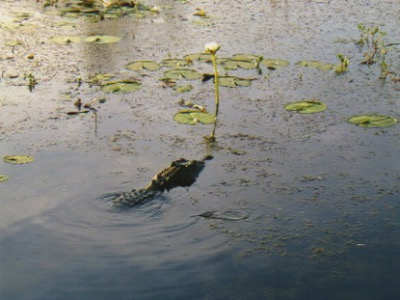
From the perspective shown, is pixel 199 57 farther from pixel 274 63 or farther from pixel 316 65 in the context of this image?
pixel 316 65

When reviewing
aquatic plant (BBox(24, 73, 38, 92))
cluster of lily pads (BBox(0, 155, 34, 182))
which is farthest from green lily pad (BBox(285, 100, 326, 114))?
aquatic plant (BBox(24, 73, 38, 92))

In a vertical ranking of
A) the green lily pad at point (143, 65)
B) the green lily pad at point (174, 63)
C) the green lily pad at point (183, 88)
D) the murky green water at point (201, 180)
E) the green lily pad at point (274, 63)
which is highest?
the green lily pad at point (274, 63)

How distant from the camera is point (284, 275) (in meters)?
3.23

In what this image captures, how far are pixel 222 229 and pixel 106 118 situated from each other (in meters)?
1.74

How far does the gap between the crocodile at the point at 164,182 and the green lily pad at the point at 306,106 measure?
1173 millimetres

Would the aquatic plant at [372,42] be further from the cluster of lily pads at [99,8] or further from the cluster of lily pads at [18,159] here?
the cluster of lily pads at [18,159]

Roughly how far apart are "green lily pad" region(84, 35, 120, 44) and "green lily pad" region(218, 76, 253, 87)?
1.60m

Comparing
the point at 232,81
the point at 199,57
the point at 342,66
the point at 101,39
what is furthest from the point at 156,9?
the point at 342,66

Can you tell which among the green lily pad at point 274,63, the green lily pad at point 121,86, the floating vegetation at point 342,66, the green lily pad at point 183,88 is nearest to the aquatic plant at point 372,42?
the floating vegetation at point 342,66

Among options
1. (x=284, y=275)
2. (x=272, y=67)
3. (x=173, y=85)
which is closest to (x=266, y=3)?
(x=272, y=67)

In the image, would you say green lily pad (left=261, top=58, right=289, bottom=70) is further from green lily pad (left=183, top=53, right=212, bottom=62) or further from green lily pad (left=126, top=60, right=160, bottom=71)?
green lily pad (left=126, top=60, right=160, bottom=71)

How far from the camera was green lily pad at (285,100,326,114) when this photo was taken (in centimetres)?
509

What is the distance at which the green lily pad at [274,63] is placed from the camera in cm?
598

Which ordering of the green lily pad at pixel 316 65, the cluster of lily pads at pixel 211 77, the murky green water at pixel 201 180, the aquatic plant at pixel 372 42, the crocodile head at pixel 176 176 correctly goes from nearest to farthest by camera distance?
the murky green water at pixel 201 180
the crocodile head at pixel 176 176
the cluster of lily pads at pixel 211 77
the green lily pad at pixel 316 65
the aquatic plant at pixel 372 42
